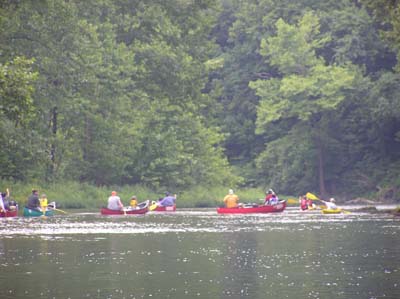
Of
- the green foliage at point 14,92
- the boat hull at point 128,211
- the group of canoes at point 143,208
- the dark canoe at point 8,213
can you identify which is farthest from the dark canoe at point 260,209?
the green foliage at point 14,92

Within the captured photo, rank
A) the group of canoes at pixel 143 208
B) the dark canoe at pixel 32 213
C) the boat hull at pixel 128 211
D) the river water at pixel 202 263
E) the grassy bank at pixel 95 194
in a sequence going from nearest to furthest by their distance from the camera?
1. the river water at pixel 202 263
2. the dark canoe at pixel 32 213
3. the group of canoes at pixel 143 208
4. the boat hull at pixel 128 211
5. the grassy bank at pixel 95 194

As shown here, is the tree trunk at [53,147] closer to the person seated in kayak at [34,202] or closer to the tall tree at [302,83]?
the person seated in kayak at [34,202]

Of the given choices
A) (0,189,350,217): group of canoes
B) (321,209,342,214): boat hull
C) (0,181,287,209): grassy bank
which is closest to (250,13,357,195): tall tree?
(0,181,287,209): grassy bank

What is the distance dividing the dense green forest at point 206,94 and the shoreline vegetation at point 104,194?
0.67m

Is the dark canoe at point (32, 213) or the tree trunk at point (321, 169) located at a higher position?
the tree trunk at point (321, 169)

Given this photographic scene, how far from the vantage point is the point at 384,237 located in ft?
99.6

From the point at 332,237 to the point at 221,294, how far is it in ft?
45.1

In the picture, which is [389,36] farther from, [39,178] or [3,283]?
[3,283]

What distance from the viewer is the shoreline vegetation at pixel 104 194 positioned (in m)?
58.4

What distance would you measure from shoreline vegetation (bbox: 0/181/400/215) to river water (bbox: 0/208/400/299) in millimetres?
19260

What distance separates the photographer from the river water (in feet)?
59.8

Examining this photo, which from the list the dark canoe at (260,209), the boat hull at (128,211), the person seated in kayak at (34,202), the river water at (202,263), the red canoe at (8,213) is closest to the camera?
the river water at (202,263)

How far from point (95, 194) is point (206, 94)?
16.6m

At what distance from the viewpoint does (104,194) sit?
6469 centimetres
